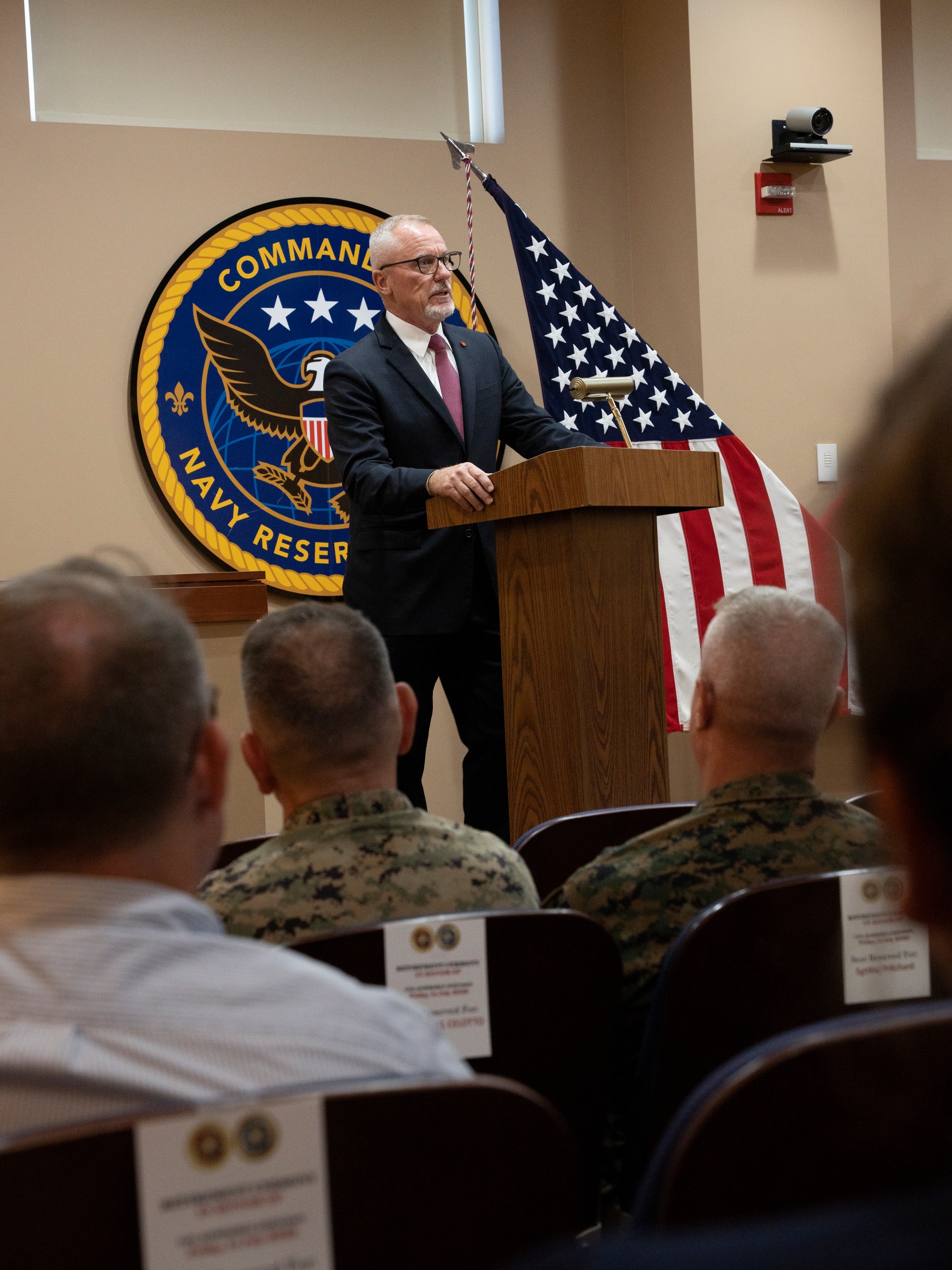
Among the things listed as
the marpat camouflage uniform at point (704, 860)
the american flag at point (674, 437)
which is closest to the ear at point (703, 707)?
the marpat camouflage uniform at point (704, 860)

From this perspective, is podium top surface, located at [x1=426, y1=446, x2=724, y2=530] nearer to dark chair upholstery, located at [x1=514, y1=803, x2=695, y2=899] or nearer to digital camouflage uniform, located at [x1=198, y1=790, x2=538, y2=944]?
dark chair upholstery, located at [x1=514, y1=803, x2=695, y2=899]

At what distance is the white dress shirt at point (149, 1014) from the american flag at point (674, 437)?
3.80m

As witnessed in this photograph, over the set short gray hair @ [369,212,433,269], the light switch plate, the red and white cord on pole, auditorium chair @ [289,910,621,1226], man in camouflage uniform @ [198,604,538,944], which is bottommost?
auditorium chair @ [289,910,621,1226]

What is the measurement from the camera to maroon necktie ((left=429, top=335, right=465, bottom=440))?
11.6ft

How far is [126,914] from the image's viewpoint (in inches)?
32.9

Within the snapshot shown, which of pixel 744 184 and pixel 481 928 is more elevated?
pixel 744 184

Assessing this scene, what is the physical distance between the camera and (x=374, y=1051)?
0.81m

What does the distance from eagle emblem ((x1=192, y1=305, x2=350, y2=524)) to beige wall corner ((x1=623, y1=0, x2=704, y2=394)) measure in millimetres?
1299

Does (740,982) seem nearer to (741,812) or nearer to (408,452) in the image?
(741,812)

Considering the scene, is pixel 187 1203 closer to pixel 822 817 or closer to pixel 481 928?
pixel 481 928

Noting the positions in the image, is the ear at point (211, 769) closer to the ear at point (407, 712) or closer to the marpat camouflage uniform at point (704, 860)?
the marpat camouflage uniform at point (704, 860)

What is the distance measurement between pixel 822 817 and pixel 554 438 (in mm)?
2139

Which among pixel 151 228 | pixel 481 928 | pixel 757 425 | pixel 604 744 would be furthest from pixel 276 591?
pixel 481 928

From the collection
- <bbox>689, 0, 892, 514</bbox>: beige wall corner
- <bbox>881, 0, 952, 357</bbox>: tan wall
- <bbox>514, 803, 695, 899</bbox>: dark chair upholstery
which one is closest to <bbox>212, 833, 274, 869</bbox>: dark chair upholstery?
<bbox>514, 803, 695, 899</bbox>: dark chair upholstery
